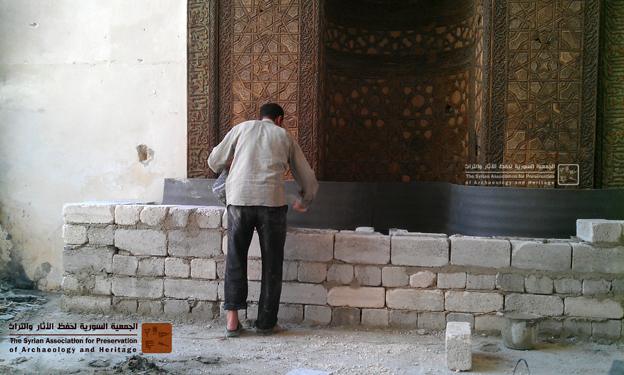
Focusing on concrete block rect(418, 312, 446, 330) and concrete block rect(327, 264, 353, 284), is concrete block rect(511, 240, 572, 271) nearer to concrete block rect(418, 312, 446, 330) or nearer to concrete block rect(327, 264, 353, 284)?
concrete block rect(418, 312, 446, 330)

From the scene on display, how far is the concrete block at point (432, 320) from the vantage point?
4.29 m

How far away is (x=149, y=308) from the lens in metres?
4.71

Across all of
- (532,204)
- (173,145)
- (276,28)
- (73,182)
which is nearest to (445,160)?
(532,204)

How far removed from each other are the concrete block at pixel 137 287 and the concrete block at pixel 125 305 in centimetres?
5

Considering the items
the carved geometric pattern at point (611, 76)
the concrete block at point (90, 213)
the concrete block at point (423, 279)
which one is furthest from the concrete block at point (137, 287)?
the carved geometric pattern at point (611, 76)

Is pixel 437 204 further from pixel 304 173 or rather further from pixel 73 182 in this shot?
pixel 73 182

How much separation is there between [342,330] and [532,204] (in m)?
2.12

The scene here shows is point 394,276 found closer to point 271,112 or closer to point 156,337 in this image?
point 271,112

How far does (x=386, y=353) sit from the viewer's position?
3.79 metres

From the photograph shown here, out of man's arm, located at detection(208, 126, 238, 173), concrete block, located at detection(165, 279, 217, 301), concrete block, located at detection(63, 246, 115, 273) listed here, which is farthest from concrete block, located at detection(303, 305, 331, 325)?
concrete block, located at detection(63, 246, 115, 273)

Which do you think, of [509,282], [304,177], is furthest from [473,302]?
[304,177]

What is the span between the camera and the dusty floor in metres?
3.47

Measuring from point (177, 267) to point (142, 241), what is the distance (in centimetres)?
41

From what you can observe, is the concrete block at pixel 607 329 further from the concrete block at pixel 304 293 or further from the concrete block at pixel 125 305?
the concrete block at pixel 125 305
